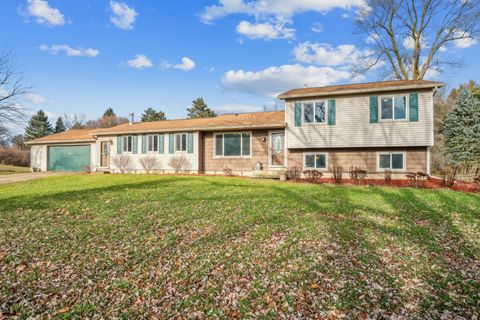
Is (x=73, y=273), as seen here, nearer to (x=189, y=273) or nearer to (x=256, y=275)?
(x=189, y=273)

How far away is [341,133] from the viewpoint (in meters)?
13.8

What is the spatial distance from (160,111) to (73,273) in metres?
52.3

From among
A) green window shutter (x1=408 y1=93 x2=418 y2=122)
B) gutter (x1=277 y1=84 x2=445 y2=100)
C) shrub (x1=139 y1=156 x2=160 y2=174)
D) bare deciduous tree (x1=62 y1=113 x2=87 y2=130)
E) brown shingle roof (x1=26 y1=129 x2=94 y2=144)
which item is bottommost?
shrub (x1=139 y1=156 x2=160 y2=174)

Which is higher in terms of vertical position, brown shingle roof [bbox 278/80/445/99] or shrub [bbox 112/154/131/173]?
brown shingle roof [bbox 278/80/445/99]

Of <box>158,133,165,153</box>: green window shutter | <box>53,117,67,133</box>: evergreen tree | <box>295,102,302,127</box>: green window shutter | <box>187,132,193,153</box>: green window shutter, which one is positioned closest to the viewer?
<box>295,102,302,127</box>: green window shutter

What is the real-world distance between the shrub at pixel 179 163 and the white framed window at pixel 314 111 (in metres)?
7.39

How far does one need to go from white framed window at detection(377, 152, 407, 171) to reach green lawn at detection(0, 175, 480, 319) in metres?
5.56

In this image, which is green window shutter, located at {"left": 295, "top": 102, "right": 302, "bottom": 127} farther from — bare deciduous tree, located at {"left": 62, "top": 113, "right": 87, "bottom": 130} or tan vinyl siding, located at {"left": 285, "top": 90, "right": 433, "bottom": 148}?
bare deciduous tree, located at {"left": 62, "top": 113, "right": 87, "bottom": 130}

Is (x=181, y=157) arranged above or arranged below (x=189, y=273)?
above

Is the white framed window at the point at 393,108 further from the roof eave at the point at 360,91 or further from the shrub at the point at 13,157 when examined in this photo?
the shrub at the point at 13,157

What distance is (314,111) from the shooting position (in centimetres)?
1419

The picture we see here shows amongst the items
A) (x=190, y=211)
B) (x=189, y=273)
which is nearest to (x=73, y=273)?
(x=189, y=273)

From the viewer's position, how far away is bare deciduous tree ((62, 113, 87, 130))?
56222 millimetres

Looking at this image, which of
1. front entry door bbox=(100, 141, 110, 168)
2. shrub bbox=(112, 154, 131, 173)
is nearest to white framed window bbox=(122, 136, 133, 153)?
shrub bbox=(112, 154, 131, 173)
